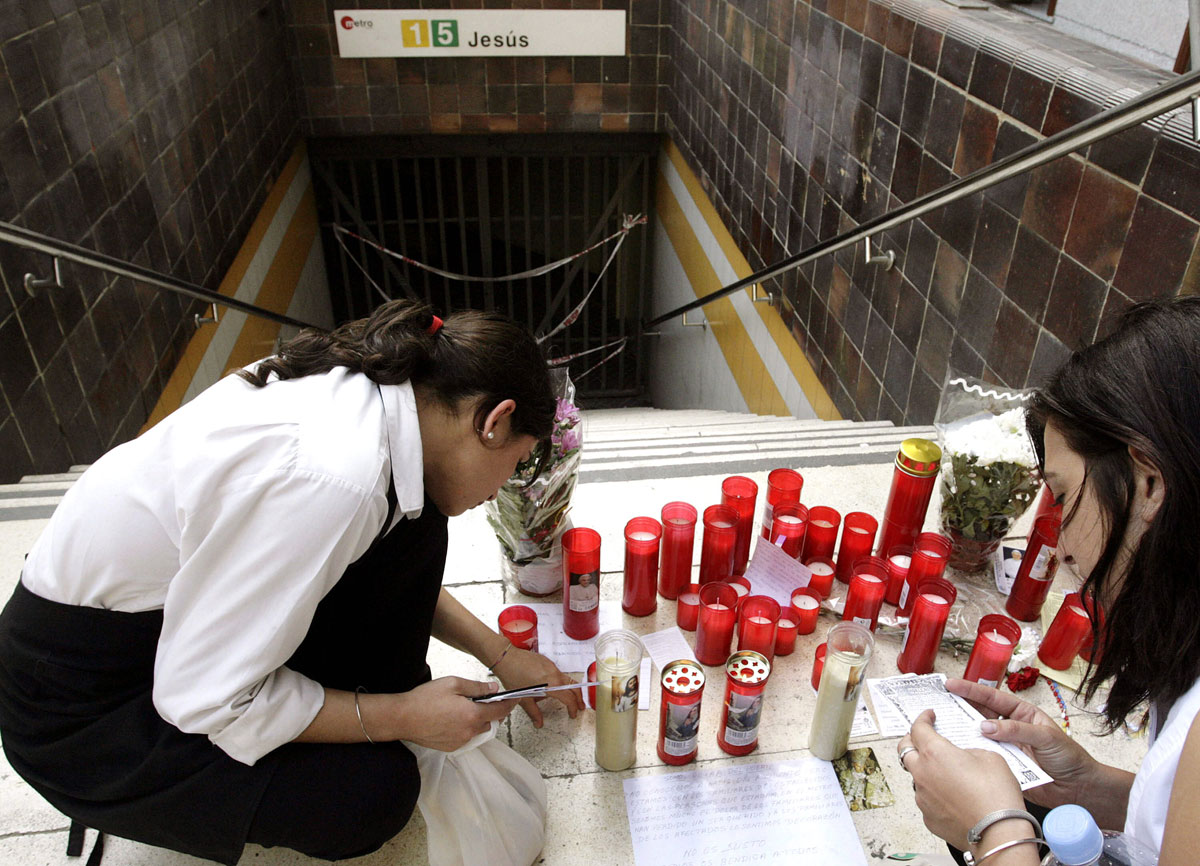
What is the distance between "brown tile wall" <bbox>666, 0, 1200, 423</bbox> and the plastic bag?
1604mm

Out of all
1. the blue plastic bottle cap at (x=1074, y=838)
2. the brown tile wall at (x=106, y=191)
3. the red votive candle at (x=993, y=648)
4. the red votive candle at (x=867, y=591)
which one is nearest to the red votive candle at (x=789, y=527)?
the red votive candle at (x=867, y=591)

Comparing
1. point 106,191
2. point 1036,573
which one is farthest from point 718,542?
point 106,191

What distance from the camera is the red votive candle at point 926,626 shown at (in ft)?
5.15

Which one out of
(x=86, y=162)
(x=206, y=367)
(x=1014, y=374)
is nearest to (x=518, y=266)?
(x=206, y=367)

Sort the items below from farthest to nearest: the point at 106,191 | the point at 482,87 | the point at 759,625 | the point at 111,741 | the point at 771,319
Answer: the point at 482,87 < the point at 771,319 < the point at 106,191 < the point at 759,625 < the point at 111,741

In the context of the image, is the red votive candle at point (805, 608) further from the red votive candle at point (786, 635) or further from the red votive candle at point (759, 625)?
the red votive candle at point (759, 625)

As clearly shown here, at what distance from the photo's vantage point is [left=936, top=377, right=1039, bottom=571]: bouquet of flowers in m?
1.75

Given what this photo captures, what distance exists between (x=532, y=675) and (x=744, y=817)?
424 millimetres

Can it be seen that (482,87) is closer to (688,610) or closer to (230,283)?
(230,283)

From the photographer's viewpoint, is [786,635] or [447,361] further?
[786,635]

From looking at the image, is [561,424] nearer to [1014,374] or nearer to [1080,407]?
[1080,407]

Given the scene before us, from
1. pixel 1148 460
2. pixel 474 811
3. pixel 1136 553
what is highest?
pixel 1148 460

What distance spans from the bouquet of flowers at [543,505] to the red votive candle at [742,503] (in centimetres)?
36

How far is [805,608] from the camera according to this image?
1.72 meters
